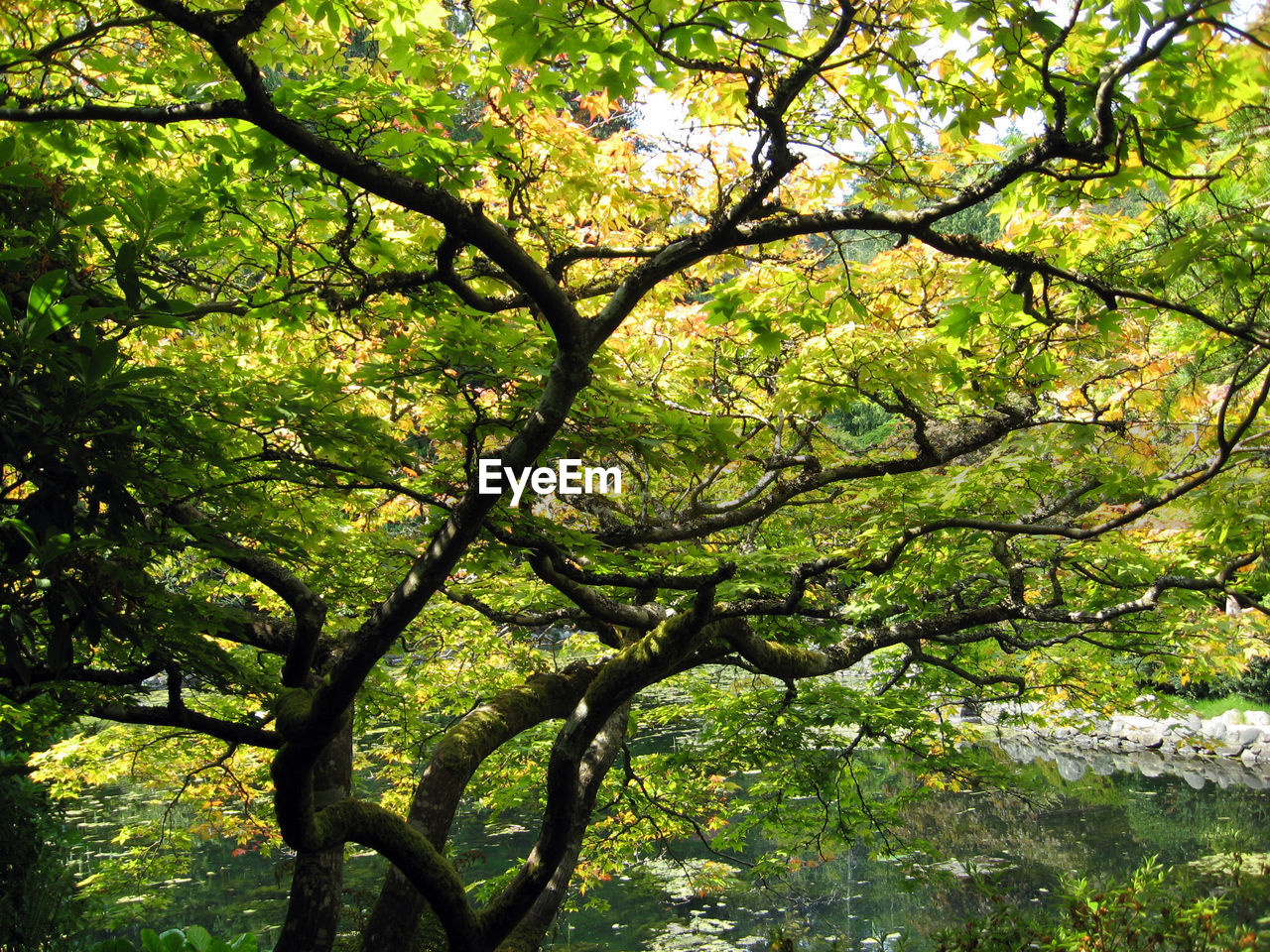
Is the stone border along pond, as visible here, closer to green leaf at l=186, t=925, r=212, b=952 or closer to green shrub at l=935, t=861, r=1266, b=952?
green shrub at l=935, t=861, r=1266, b=952

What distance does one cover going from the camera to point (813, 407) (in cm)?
413

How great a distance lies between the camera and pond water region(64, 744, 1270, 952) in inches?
356

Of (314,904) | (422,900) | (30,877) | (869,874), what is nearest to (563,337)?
(422,900)

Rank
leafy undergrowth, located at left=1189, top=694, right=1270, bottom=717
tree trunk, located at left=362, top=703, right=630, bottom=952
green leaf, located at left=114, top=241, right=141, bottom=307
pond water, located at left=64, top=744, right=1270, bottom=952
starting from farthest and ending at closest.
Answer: leafy undergrowth, located at left=1189, top=694, right=1270, bottom=717, pond water, located at left=64, top=744, right=1270, bottom=952, tree trunk, located at left=362, top=703, right=630, bottom=952, green leaf, located at left=114, top=241, right=141, bottom=307

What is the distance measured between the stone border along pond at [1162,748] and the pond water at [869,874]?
47 centimetres

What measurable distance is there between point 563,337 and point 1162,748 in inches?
624

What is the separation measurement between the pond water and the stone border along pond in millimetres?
471

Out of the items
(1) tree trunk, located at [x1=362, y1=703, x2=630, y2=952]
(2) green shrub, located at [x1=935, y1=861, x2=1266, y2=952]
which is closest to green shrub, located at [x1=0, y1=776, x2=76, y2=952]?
(1) tree trunk, located at [x1=362, y1=703, x2=630, y2=952]

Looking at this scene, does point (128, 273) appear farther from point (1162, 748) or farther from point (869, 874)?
point (1162, 748)

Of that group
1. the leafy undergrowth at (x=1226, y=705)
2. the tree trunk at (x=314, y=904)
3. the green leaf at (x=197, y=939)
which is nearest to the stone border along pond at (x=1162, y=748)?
the leafy undergrowth at (x=1226, y=705)

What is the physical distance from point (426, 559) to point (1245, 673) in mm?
16932

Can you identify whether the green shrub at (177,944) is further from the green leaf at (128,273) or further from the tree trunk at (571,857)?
the green leaf at (128,273)

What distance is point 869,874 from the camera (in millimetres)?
10773

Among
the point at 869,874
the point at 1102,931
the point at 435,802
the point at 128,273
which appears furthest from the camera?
the point at 869,874
